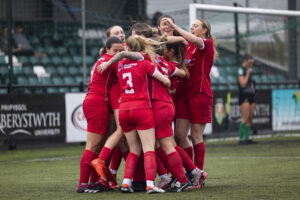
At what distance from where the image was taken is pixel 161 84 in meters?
5.74

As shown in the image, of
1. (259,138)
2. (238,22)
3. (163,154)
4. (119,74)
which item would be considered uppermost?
(238,22)

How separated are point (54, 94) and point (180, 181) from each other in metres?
6.91

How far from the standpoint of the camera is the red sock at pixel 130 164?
555cm

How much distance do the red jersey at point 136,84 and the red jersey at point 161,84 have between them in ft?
0.32

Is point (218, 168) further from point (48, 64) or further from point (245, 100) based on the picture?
point (48, 64)

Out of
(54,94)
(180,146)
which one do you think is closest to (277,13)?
(54,94)

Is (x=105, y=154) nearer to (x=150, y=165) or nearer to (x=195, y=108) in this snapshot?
(x=150, y=165)

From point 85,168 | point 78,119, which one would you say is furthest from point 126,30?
point 85,168

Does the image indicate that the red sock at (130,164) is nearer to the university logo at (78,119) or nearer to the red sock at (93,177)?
the red sock at (93,177)

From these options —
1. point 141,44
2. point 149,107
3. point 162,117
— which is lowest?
point 162,117

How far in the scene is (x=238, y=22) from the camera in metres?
15.6

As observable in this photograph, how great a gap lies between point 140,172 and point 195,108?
36.1 inches

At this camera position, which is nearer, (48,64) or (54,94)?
(54,94)

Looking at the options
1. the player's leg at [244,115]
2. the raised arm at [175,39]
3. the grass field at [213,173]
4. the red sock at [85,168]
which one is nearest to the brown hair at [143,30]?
the raised arm at [175,39]
